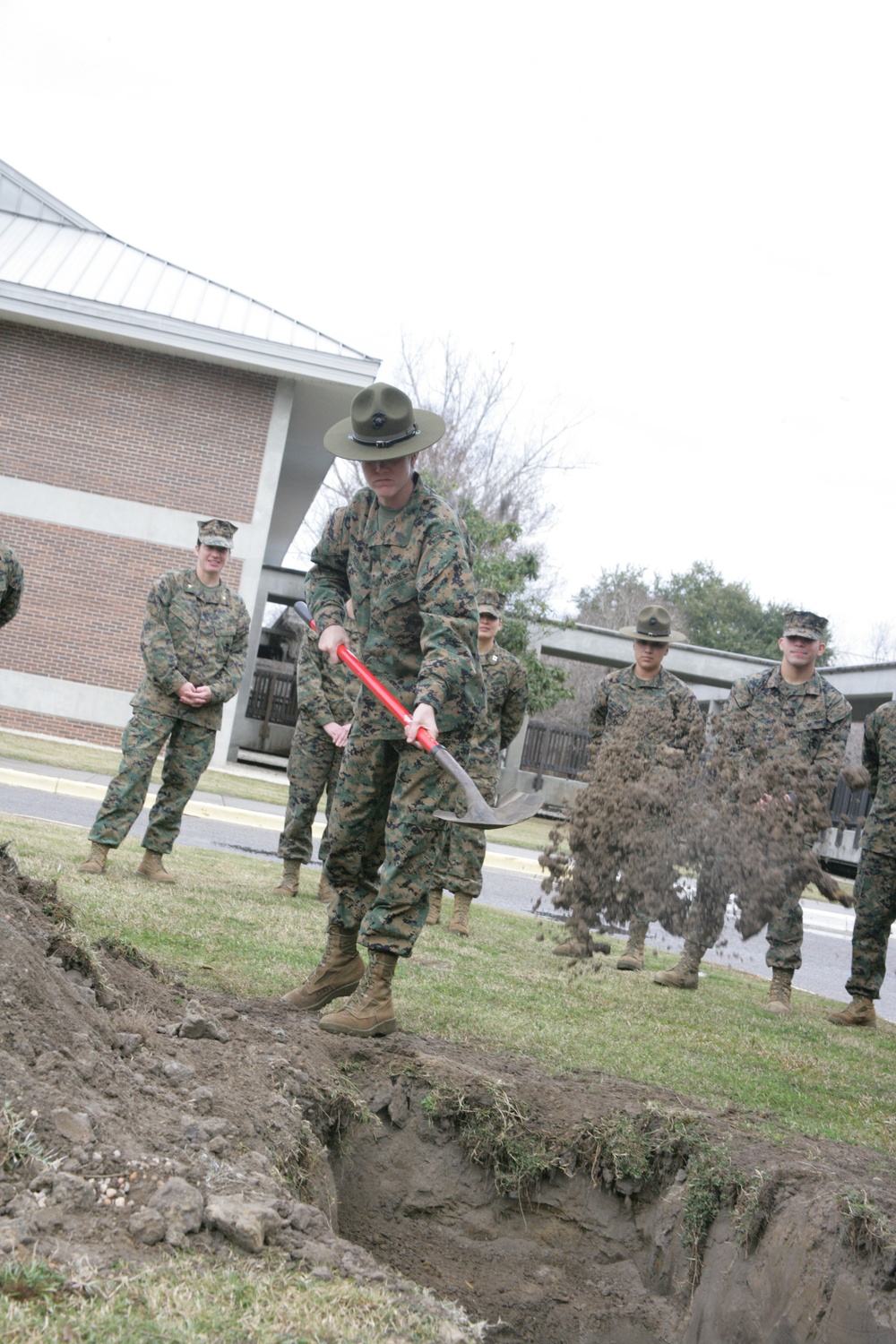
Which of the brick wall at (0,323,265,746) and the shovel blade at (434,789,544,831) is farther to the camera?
the brick wall at (0,323,265,746)

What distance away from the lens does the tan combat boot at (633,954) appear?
7.69 metres

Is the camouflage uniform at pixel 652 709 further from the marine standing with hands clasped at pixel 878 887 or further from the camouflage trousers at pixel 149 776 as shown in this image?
the camouflage trousers at pixel 149 776

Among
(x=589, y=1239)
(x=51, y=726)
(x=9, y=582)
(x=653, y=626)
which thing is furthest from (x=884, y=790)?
(x=51, y=726)

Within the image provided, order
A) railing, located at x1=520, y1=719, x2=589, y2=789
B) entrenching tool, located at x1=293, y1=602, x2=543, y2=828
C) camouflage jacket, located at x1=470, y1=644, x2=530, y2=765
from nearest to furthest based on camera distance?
1. entrenching tool, located at x1=293, y1=602, x2=543, y2=828
2. camouflage jacket, located at x1=470, y1=644, x2=530, y2=765
3. railing, located at x1=520, y1=719, x2=589, y2=789

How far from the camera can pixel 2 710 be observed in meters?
18.8

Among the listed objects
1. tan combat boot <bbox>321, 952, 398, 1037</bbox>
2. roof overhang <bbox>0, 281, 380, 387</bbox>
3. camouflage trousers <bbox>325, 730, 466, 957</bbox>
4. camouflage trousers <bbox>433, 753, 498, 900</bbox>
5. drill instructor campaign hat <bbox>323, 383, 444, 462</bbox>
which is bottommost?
tan combat boot <bbox>321, 952, 398, 1037</bbox>

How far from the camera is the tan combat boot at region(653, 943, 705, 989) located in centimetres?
730

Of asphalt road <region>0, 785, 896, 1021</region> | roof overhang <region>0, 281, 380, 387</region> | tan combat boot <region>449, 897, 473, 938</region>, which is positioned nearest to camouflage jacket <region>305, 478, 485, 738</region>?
tan combat boot <region>449, 897, 473, 938</region>

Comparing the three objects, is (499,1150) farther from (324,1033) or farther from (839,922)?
(839,922)

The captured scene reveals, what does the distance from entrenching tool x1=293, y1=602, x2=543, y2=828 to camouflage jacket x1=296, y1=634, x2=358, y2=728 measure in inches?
127

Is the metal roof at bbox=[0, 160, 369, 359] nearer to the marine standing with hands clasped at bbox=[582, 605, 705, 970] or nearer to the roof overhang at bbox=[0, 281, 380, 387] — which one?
the roof overhang at bbox=[0, 281, 380, 387]

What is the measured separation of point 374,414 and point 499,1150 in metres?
2.78

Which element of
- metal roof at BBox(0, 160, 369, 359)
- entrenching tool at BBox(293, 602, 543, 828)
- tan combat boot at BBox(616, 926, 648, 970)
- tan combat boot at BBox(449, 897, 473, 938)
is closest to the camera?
entrenching tool at BBox(293, 602, 543, 828)

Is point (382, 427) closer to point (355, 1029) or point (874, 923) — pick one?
point (355, 1029)
